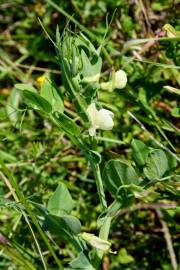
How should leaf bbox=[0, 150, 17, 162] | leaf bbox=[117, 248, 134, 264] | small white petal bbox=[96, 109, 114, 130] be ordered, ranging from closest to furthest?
1. small white petal bbox=[96, 109, 114, 130]
2. leaf bbox=[117, 248, 134, 264]
3. leaf bbox=[0, 150, 17, 162]

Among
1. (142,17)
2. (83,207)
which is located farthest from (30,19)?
(83,207)

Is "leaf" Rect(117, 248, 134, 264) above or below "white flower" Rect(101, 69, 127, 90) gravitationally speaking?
below

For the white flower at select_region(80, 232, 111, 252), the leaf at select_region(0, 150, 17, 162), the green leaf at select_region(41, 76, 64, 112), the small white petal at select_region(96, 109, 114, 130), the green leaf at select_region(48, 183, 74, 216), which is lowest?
the leaf at select_region(0, 150, 17, 162)

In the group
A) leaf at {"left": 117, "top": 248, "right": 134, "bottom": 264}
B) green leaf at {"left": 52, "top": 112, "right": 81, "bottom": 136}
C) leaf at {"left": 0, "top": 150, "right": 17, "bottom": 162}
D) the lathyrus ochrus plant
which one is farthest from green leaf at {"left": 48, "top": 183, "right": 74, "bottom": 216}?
leaf at {"left": 0, "top": 150, "right": 17, "bottom": 162}

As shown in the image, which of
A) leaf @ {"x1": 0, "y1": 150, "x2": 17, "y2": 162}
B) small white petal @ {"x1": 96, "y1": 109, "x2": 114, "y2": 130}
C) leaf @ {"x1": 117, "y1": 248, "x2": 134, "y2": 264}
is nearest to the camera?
small white petal @ {"x1": 96, "y1": 109, "x2": 114, "y2": 130}

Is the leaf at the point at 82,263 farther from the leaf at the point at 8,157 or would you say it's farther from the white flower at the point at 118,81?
the leaf at the point at 8,157

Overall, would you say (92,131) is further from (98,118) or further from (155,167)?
(155,167)

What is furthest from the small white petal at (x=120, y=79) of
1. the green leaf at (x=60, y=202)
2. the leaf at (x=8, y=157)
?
the leaf at (x=8, y=157)

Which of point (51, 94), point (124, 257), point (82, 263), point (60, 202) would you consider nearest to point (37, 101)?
point (51, 94)

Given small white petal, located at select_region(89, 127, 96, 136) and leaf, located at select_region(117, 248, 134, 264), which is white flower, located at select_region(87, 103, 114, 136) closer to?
small white petal, located at select_region(89, 127, 96, 136)
